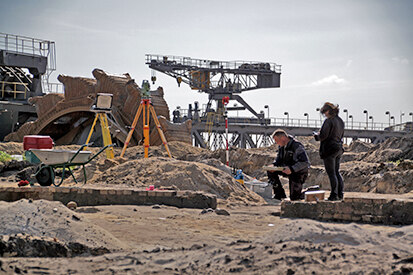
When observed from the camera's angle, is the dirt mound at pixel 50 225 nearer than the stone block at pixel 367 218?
Yes

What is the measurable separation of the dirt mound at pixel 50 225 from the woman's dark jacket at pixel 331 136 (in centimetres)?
396

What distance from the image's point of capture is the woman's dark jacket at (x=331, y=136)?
27.1 feet

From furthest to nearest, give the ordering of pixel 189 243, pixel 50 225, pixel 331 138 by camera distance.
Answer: pixel 331 138
pixel 189 243
pixel 50 225

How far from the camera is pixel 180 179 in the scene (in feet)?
39.9

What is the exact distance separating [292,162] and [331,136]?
1.35 meters

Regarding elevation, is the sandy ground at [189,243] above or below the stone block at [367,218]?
above

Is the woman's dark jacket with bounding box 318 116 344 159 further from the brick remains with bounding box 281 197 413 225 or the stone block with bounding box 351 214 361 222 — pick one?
the stone block with bounding box 351 214 361 222

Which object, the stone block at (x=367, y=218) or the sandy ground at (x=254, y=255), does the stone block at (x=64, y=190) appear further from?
the stone block at (x=367, y=218)

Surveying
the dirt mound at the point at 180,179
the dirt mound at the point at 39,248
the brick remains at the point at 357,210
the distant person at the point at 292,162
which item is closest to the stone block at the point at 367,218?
the brick remains at the point at 357,210

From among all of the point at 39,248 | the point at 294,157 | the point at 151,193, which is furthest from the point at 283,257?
the point at 151,193

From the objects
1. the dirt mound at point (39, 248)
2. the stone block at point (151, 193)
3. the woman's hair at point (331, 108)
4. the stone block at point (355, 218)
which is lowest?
the stone block at point (355, 218)

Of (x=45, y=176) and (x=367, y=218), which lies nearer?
(x=367, y=218)

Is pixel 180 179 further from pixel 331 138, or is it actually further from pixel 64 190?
pixel 331 138

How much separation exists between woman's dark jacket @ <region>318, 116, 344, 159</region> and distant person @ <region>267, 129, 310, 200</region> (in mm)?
960
